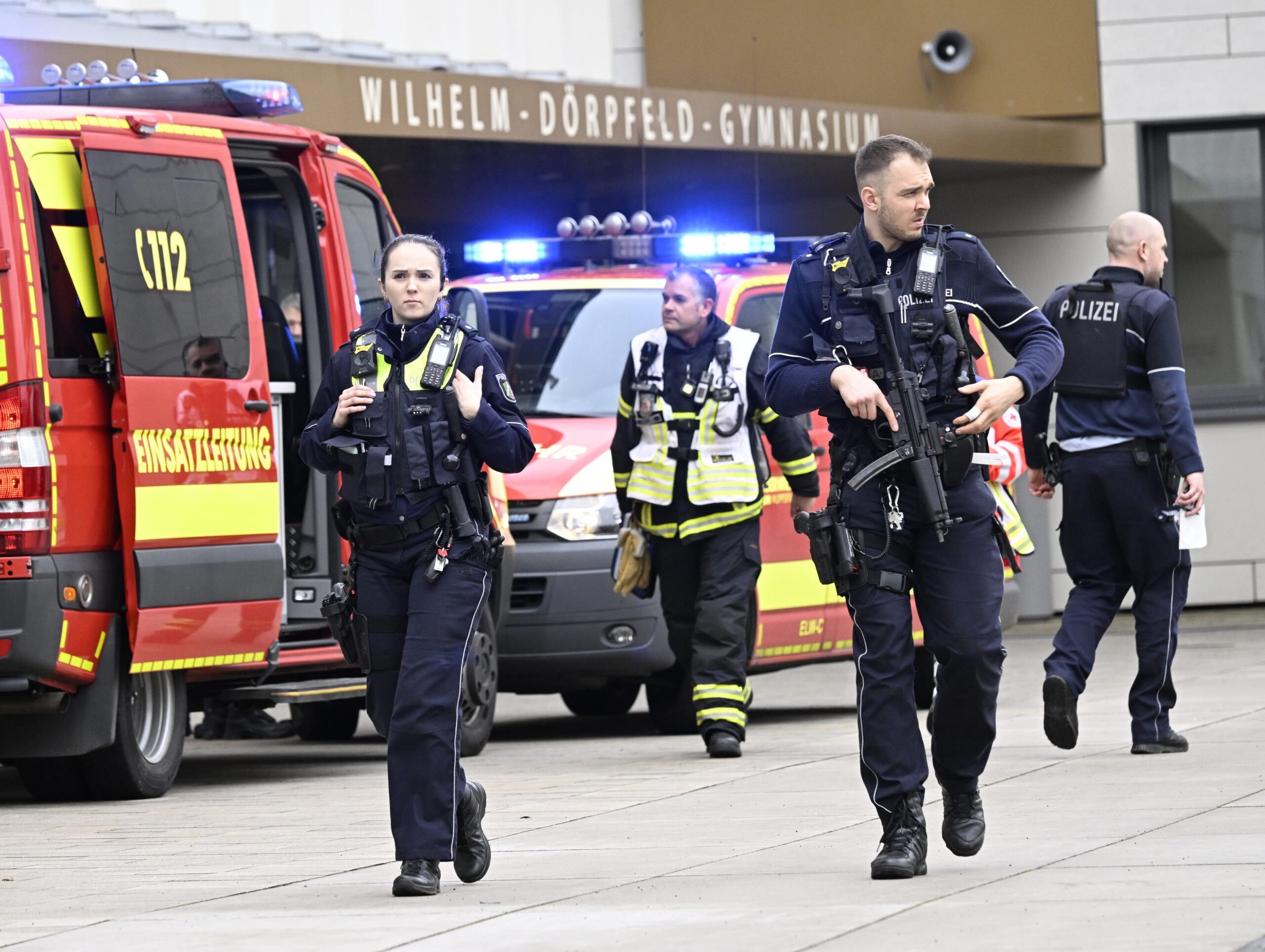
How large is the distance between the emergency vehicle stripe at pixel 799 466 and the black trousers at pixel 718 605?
253mm

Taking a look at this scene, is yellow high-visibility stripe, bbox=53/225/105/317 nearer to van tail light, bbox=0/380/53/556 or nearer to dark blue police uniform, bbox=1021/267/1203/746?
van tail light, bbox=0/380/53/556

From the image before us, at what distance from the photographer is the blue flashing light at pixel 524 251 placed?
1171 centimetres

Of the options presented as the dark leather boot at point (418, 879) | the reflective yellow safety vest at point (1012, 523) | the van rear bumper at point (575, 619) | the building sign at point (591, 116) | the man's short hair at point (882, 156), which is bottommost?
the dark leather boot at point (418, 879)

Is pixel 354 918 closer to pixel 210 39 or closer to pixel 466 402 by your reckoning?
pixel 466 402

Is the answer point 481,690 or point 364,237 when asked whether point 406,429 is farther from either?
point 364,237

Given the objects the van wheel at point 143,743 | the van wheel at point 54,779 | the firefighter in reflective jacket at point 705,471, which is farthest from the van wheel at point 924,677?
the van wheel at point 54,779

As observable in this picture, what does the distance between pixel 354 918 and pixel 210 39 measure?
8.56m

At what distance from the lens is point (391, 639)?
6121mm

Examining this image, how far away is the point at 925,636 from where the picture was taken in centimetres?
610

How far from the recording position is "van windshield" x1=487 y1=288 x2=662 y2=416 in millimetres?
10891

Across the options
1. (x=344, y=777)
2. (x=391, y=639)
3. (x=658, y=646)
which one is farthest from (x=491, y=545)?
(x=658, y=646)

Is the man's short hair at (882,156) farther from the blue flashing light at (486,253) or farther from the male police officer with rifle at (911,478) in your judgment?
the blue flashing light at (486,253)

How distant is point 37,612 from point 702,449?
286cm

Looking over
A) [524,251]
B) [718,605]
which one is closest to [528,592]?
[718,605]
